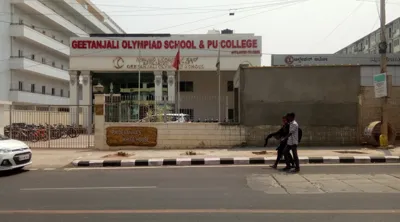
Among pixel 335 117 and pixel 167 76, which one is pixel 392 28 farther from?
pixel 335 117

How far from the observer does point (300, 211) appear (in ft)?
21.7

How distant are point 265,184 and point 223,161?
467cm

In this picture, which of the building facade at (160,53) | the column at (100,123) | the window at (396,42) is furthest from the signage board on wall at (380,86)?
the window at (396,42)

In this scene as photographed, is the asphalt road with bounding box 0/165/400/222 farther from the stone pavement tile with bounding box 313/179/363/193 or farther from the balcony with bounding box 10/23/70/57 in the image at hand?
the balcony with bounding box 10/23/70/57

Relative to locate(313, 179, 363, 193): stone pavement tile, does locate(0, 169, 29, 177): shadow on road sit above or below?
below

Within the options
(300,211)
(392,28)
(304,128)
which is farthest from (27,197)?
(392,28)

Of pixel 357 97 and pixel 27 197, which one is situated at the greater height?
pixel 357 97

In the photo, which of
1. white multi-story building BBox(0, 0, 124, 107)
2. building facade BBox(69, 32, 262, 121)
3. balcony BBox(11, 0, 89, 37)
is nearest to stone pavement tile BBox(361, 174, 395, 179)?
building facade BBox(69, 32, 262, 121)

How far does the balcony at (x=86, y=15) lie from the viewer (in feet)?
183

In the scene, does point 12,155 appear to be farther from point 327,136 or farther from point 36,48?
point 36,48

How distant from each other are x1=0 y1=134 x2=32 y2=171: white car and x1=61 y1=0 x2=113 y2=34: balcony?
1772 inches

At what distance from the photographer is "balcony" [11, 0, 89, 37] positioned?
42531mm

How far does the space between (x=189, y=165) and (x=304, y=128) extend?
20.5ft

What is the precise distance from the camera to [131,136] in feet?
58.0
